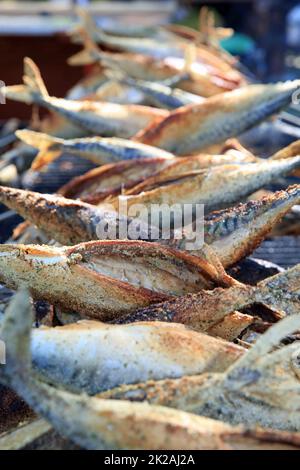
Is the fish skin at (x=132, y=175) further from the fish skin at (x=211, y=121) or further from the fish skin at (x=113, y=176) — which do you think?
the fish skin at (x=211, y=121)

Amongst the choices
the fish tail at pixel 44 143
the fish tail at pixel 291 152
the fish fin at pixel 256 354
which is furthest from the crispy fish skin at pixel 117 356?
the fish tail at pixel 44 143

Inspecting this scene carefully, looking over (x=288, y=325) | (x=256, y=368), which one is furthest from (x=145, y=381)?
(x=288, y=325)

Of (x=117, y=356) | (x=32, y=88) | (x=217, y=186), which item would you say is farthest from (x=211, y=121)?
(x=117, y=356)

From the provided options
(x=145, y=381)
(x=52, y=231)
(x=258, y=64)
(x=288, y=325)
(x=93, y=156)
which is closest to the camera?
(x=288, y=325)

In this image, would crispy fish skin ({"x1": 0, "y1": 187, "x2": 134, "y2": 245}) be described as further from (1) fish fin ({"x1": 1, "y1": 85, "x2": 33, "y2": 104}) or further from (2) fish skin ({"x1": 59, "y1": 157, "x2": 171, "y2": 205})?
(1) fish fin ({"x1": 1, "y1": 85, "x2": 33, "y2": 104})

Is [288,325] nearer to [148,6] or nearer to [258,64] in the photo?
[258,64]

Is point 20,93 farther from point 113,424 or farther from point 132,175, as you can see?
point 113,424
